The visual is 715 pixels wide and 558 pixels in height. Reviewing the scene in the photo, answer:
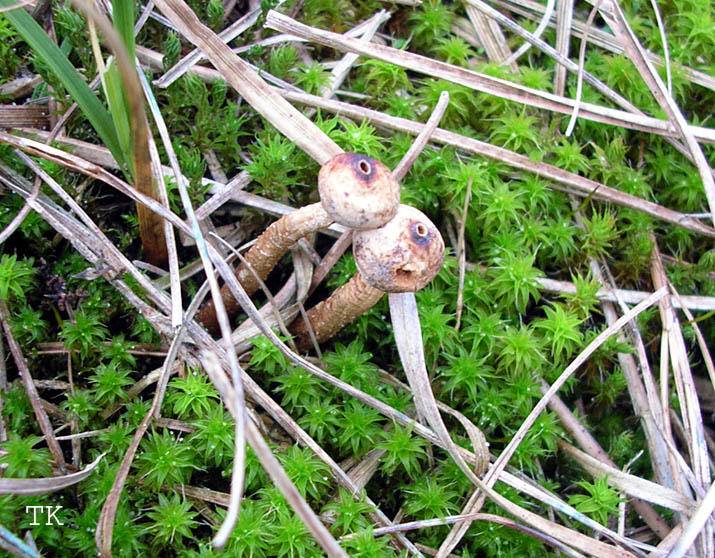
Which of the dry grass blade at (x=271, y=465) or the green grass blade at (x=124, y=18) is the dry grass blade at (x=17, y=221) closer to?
the green grass blade at (x=124, y=18)

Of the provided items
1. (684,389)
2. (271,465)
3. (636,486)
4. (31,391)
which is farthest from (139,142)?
(684,389)

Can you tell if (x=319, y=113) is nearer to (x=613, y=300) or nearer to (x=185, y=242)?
(x=185, y=242)

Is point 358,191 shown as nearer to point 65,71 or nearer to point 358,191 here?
point 358,191

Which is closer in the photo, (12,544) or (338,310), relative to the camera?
(12,544)

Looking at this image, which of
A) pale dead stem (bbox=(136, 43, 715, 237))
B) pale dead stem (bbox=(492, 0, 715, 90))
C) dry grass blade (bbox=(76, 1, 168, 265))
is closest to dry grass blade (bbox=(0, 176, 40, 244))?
dry grass blade (bbox=(76, 1, 168, 265))

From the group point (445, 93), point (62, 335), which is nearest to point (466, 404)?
point (445, 93)

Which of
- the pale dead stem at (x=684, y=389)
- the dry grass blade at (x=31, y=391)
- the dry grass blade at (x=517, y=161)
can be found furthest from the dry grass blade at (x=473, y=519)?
the dry grass blade at (x=517, y=161)
